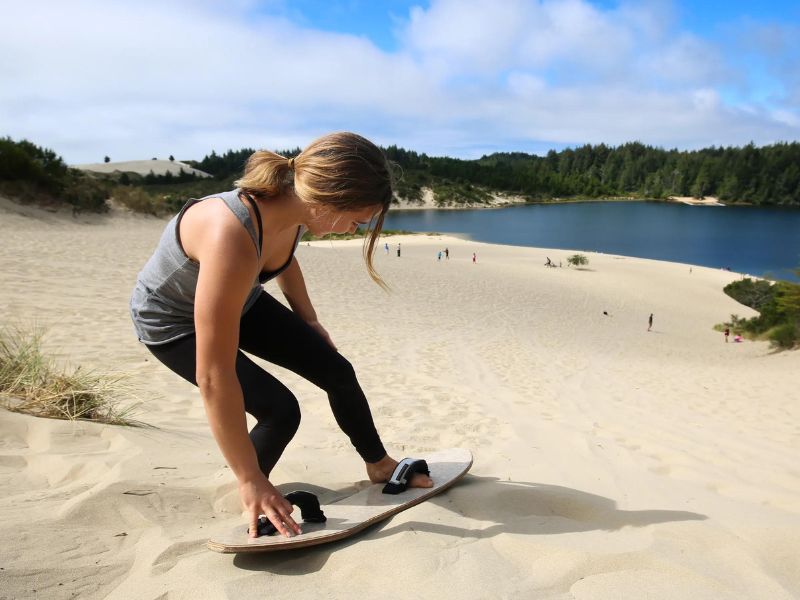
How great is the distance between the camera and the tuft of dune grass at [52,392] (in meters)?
2.99

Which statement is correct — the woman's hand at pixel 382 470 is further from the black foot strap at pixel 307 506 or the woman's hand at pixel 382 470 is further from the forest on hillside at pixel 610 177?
the forest on hillside at pixel 610 177

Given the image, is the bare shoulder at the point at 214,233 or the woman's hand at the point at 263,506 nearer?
the bare shoulder at the point at 214,233

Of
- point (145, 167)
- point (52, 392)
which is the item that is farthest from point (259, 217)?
point (145, 167)

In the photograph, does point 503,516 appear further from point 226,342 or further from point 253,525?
point 226,342

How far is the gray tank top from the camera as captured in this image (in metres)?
1.93

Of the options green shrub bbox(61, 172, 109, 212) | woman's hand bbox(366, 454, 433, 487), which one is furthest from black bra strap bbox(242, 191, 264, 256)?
green shrub bbox(61, 172, 109, 212)

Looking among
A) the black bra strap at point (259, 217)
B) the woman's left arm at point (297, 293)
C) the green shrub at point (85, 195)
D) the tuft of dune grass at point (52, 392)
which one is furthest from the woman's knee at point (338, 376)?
the green shrub at point (85, 195)

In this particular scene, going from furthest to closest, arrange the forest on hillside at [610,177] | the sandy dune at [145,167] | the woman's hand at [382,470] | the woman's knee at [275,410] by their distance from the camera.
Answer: the forest on hillside at [610,177]
the sandy dune at [145,167]
the woman's hand at [382,470]
the woman's knee at [275,410]

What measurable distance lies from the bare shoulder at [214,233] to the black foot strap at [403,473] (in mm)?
1203

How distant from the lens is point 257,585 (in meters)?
1.63

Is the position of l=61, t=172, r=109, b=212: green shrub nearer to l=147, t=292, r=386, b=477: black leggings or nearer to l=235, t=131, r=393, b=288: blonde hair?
l=147, t=292, r=386, b=477: black leggings

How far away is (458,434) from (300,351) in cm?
215

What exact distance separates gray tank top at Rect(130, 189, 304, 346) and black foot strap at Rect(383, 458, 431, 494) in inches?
41.8

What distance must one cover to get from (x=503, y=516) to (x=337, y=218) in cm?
137
